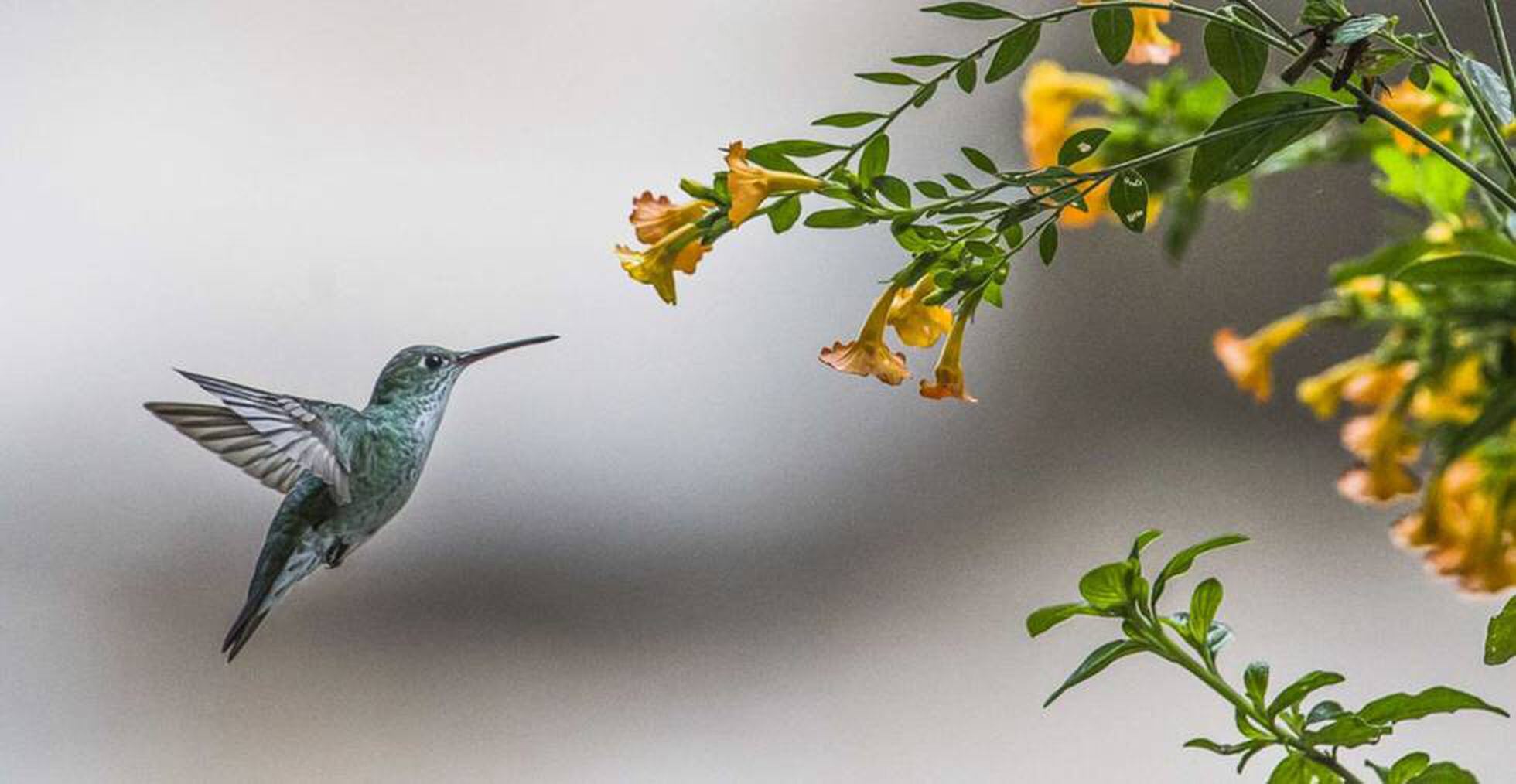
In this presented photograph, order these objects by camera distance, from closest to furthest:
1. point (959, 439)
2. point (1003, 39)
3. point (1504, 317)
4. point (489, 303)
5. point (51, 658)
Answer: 1. point (1003, 39)
2. point (1504, 317)
3. point (489, 303)
4. point (51, 658)
5. point (959, 439)

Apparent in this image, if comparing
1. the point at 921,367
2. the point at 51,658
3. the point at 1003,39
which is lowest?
A: the point at 51,658

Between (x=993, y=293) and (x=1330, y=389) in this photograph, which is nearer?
(x=993, y=293)

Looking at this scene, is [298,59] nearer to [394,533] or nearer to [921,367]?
[394,533]

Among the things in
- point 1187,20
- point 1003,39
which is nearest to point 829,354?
point 1003,39

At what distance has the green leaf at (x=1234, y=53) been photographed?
0.37 metres

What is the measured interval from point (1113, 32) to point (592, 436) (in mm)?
1381

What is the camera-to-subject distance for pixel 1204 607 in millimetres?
415

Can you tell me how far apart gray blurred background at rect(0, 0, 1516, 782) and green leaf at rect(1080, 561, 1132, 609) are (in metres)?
1.22

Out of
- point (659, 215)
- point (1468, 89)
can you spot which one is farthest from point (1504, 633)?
point (659, 215)

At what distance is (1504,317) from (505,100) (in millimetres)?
1300

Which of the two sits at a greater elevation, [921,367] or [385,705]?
[921,367]

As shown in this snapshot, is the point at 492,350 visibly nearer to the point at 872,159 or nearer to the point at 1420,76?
the point at 872,159

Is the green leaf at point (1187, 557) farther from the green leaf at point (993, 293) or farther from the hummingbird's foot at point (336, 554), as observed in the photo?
the hummingbird's foot at point (336, 554)

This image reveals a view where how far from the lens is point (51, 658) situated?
177 cm
